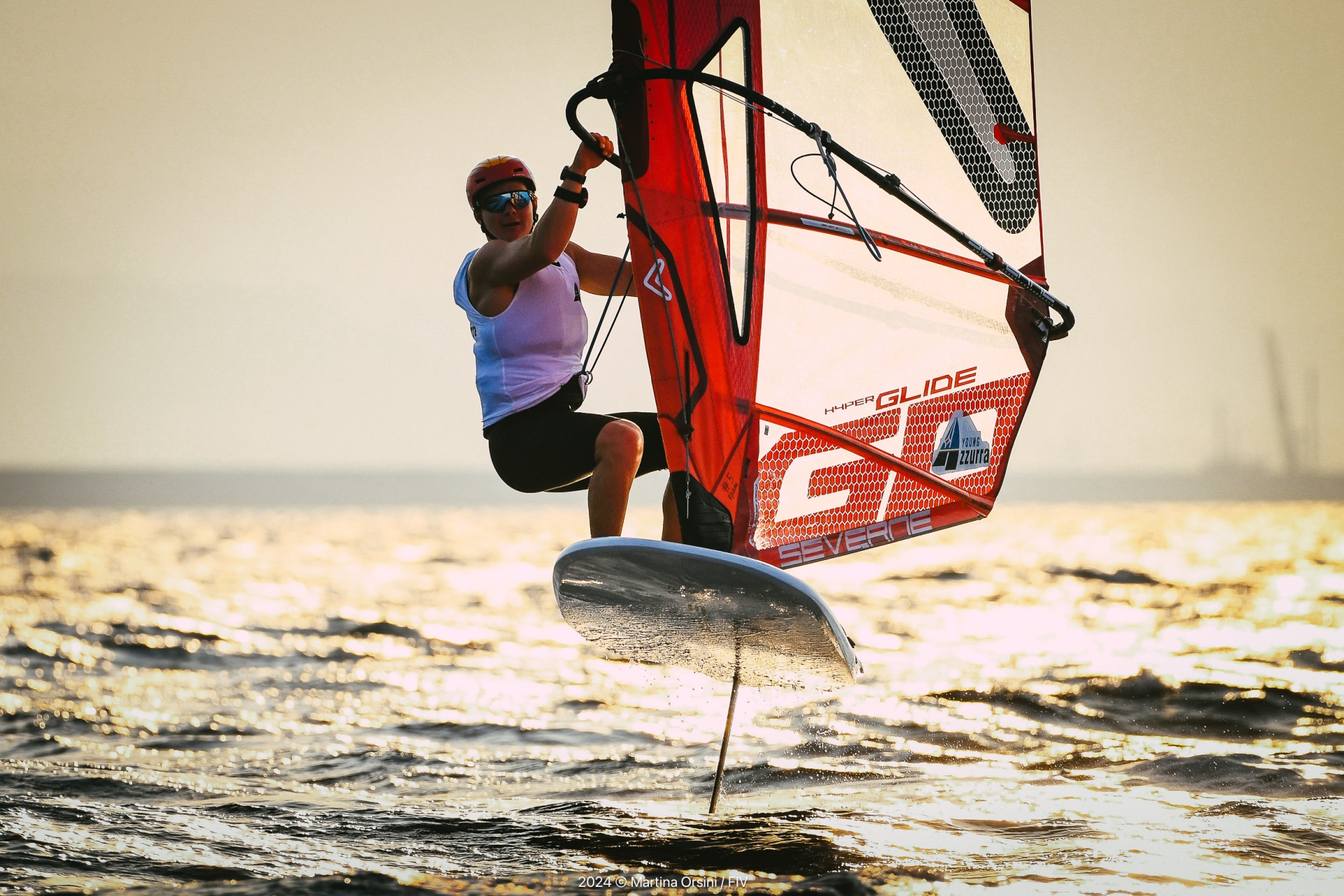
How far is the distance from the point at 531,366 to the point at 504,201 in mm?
592

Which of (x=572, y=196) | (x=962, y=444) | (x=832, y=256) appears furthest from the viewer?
(x=962, y=444)

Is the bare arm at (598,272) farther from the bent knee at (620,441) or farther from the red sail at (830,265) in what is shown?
the bent knee at (620,441)

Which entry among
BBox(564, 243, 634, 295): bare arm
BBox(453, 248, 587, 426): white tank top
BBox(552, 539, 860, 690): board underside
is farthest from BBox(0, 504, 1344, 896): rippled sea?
BBox(564, 243, 634, 295): bare arm

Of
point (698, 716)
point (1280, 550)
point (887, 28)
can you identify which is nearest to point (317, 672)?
point (698, 716)

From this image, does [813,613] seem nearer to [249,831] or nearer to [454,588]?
[249,831]

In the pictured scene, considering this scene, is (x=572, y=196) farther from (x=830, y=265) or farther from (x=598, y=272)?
(x=830, y=265)

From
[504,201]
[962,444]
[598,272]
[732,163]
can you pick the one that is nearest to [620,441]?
[598,272]

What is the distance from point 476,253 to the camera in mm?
3973

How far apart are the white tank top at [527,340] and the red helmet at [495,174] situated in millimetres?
234

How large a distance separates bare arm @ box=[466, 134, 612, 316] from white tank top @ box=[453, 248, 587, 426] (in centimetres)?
4

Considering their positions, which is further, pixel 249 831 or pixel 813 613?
pixel 249 831

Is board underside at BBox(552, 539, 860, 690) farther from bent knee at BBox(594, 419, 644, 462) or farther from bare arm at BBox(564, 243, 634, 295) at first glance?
bare arm at BBox(564, 243, 634, 295)

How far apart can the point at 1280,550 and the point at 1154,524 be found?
16.2m

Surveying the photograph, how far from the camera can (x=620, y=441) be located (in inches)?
157
